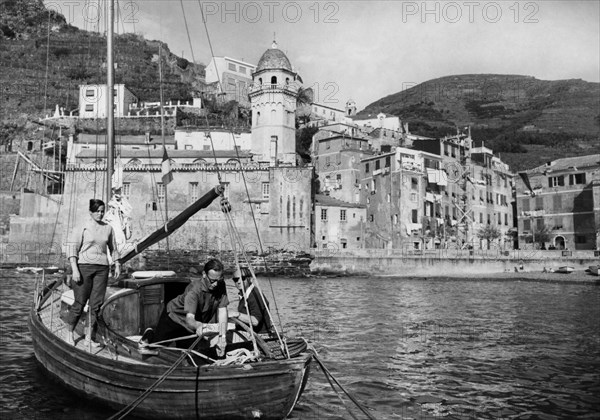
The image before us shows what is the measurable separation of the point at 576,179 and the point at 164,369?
201 ft

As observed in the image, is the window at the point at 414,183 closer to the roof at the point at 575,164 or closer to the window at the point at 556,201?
the roof at the point at 575,164

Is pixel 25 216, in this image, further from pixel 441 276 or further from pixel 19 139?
pixel 441 276

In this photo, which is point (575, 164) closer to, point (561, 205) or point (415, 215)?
point (561, 205)

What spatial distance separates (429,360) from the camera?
14.1 meters

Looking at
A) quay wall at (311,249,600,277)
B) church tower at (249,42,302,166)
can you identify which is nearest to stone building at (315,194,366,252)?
church tower at (249,42,302,166)

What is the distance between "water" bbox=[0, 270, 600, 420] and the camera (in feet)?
32.1

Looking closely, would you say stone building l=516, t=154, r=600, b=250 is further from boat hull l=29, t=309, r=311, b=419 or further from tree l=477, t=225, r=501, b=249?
boat hull l=29, t=309, r=311, b=419

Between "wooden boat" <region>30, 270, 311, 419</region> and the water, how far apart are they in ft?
2.21

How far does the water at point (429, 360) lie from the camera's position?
32.1 ft

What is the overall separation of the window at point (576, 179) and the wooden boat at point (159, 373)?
192 feet

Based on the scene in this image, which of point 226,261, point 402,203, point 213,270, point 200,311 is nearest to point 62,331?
point 200,311

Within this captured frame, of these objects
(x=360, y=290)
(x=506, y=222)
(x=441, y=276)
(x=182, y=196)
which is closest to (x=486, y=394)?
(x=360, y=290)

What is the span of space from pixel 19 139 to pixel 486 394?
75364 millimetres

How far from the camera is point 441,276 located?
48188 millimetres
